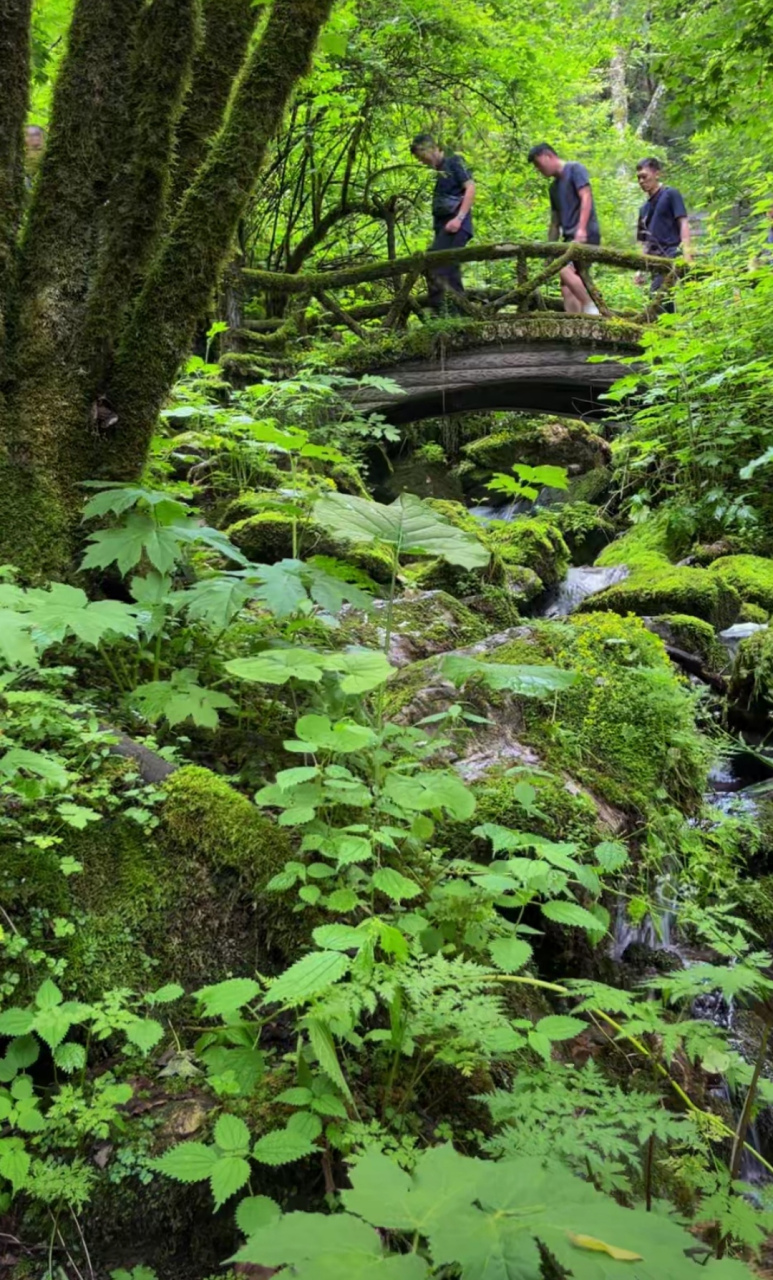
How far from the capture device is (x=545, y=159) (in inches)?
362

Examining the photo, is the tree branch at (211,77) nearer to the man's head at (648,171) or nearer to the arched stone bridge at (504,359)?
the arched stone bridge at (504,359)

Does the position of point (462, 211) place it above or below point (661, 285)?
above

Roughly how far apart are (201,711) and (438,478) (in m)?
10.1

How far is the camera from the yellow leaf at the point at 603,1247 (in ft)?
2.84

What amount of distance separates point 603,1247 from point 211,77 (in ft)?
12.8

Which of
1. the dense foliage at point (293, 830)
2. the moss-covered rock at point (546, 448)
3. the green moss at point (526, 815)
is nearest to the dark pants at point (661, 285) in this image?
the moss-covered rock at point (546, 448)

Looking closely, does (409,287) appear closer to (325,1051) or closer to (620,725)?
(620,725)

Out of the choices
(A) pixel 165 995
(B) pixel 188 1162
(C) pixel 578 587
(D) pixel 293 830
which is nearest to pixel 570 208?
(C) pixel 578 587

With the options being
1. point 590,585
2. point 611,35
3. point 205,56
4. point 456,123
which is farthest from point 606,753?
point 611,35

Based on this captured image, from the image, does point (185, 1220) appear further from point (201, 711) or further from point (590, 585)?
point (590, 585)

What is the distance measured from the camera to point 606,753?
3180mm

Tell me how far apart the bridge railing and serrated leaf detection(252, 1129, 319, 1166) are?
903 cm

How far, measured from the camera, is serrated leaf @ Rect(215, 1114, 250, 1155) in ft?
4.18

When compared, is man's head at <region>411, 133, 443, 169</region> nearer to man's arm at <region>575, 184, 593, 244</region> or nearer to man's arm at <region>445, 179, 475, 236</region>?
man's arm at <region>445, 179, 475, 236</region>
